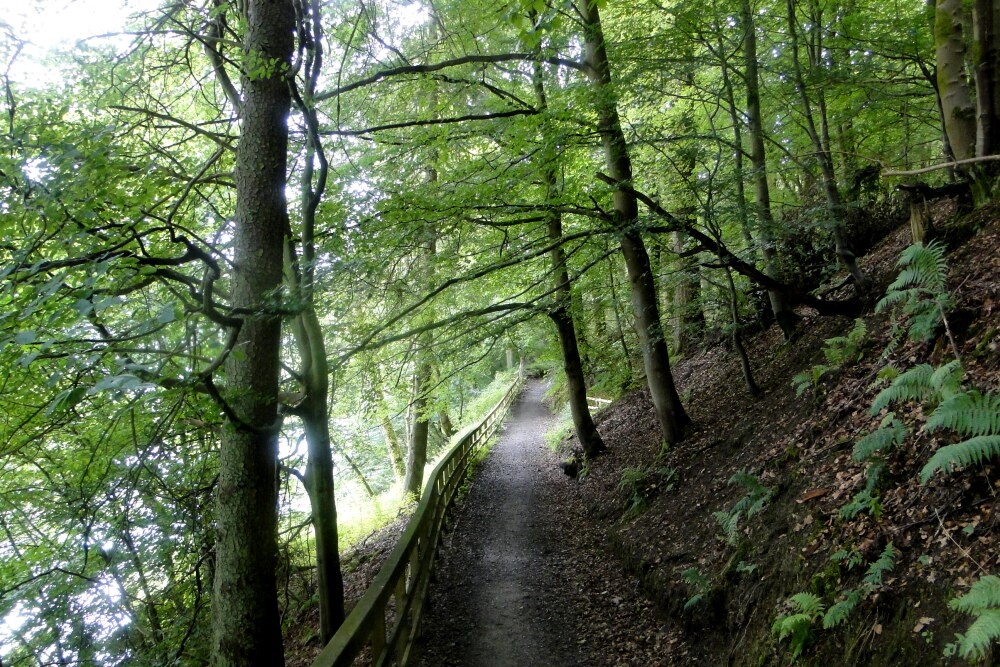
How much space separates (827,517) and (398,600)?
365cm

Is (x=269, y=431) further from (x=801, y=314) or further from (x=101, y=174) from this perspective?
(x=801, y=314)

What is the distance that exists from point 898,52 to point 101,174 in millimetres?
9546

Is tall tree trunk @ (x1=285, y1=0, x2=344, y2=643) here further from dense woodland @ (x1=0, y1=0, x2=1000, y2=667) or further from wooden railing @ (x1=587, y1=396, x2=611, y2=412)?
wooden railing @ (x1=587, y1=396, x2=611, y2=412)

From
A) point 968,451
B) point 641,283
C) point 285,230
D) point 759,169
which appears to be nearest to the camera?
point 968,451

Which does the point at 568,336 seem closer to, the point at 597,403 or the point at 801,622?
the point at 597,403

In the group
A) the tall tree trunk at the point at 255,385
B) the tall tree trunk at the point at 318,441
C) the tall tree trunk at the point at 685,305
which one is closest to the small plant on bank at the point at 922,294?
the tall tree trunk at the point at 685,305

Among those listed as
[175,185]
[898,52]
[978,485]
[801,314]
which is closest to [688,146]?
[898,52]

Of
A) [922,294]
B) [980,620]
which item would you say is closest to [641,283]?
[922,294]

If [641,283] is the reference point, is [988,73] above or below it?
above

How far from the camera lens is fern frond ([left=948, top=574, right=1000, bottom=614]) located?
273 centimetres

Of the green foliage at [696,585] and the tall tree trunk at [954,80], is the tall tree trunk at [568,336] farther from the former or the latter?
the green foliage at [696,585]

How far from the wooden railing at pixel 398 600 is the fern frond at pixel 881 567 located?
3.16 m

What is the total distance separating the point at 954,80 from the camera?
265 inches

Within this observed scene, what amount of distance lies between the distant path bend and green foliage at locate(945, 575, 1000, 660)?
11.6ft
